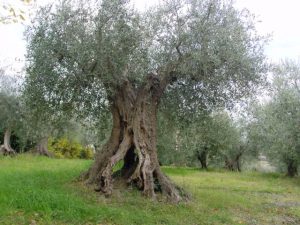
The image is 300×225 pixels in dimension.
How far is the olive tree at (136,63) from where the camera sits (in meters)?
15.0

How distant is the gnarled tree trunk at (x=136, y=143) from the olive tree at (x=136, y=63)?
0.04 m

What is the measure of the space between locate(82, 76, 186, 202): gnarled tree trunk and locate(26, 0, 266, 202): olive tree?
0.14 feet

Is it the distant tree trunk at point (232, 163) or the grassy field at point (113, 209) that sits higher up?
the distant tree trunk at point (232, 163)

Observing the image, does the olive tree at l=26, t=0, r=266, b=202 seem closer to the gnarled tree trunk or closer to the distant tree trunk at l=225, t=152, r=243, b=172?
the gnarled tree trunk

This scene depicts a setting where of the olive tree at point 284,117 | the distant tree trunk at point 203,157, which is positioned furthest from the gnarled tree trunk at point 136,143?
the distant tree trunk at point 203,157

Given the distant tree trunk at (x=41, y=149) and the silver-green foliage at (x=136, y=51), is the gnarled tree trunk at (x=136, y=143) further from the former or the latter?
the distant tree trunk at (x=41, y=149)

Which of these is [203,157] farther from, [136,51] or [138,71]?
[136,51]

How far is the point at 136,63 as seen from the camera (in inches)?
646

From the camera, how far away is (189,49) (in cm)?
1602

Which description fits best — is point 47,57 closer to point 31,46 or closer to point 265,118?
point 31,46

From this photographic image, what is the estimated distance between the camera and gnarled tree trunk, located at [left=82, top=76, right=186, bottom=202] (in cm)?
1579

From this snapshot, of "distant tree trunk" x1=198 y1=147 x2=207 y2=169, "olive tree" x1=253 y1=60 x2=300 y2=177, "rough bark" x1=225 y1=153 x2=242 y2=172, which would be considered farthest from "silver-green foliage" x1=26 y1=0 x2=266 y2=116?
"rough bark" x1=225 y1=153 x2=242 y2=172

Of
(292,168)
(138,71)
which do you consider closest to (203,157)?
(292,168)

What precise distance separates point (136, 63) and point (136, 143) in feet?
10.6
